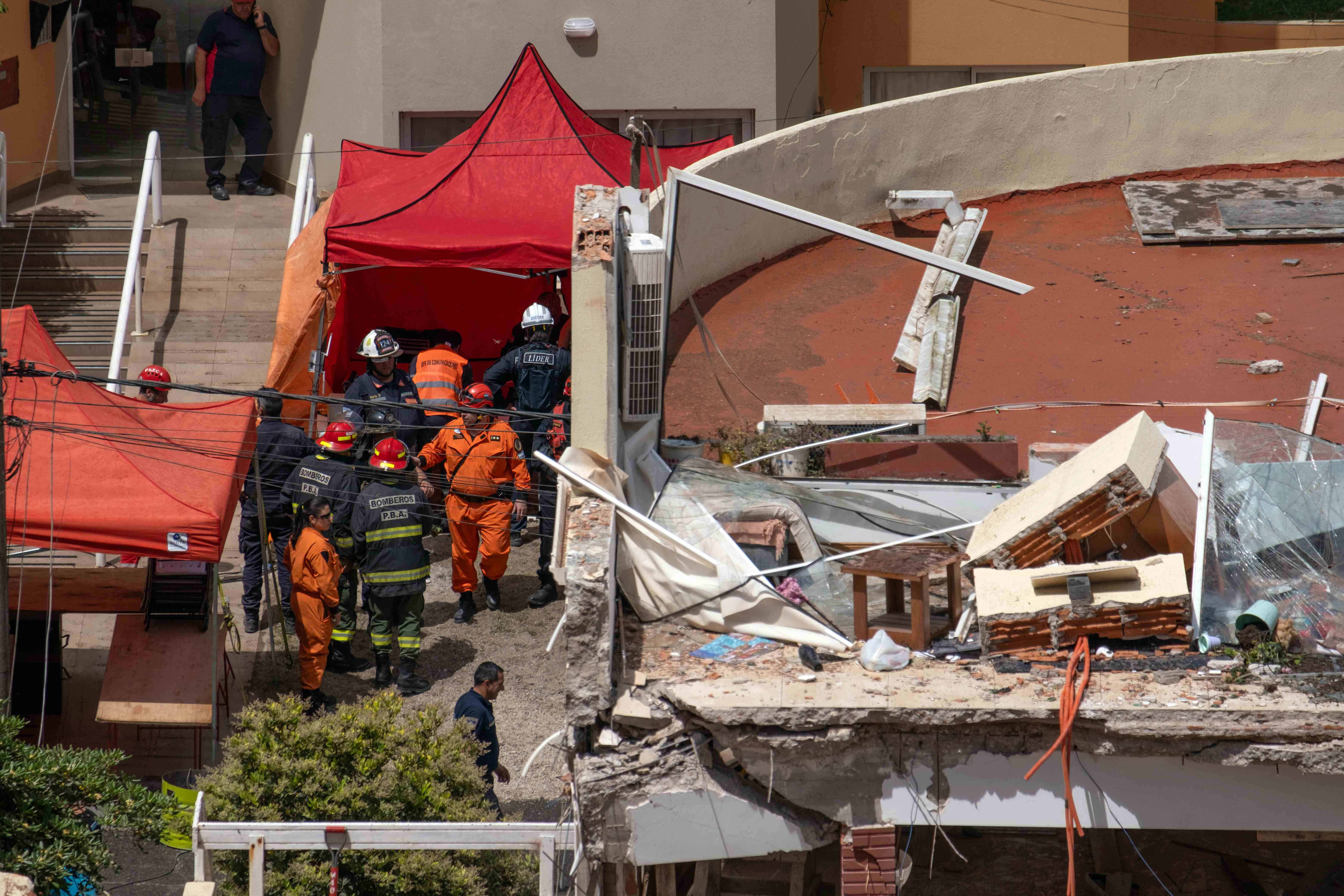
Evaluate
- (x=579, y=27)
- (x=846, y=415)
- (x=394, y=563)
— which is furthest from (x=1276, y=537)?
(x=579, y=27)

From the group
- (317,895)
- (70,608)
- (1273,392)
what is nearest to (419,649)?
(70,608)

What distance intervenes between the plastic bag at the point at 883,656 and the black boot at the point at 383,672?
4.27 m

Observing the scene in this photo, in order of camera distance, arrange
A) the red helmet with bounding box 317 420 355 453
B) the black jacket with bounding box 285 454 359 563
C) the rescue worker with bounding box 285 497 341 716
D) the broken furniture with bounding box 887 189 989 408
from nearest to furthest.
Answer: the rescue worker with bounding box 285 497 341 716 < the black jacket with bounding box 285 454 359 563 < the red helmet with bounding box 317 420 355 453 < the broken furniture with bounding box 887 189 989 408

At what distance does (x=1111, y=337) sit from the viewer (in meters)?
12.2

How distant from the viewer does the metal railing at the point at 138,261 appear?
11.4 meters

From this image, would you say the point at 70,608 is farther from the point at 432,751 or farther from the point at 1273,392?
the point at 1273,392

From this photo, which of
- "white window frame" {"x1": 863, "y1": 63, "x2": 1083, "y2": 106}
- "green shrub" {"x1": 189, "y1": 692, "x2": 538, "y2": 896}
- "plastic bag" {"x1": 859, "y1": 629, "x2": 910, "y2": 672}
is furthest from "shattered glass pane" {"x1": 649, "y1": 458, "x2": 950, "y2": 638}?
"white window frame" {"x1": 863, "y1": 63, "x2": 1083, "y2": 106}

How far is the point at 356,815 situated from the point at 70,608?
2809mm

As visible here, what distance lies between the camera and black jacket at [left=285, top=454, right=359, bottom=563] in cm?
910

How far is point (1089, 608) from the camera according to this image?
5809 mm

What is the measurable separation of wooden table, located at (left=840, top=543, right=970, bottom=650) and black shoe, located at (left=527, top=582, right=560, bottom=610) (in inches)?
163

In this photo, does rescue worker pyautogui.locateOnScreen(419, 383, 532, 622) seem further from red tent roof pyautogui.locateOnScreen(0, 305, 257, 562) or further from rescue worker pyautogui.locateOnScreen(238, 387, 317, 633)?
red tent roof pyautogui.locateOnScreen(0, 305, 257, 562)

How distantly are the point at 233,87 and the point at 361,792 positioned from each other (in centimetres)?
1054

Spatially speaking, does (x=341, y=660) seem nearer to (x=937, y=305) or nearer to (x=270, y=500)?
(x=270, y=500)
